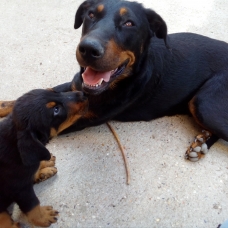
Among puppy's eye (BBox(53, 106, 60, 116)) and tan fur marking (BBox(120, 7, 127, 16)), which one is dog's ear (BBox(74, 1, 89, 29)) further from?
puppy's eye (BBox(53, 106, 60, 116))

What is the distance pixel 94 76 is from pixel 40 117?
664 mm

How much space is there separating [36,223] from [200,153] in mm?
→ 1497

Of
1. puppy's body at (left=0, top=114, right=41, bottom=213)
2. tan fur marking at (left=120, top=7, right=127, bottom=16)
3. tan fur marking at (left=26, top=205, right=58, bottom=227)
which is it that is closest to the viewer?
puppy's body at (left=0, top=114, right=41, bottom=213)

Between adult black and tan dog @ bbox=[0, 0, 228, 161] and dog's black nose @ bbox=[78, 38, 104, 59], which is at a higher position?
dog's black nose @ bbox=[78, 38, 104, 59]

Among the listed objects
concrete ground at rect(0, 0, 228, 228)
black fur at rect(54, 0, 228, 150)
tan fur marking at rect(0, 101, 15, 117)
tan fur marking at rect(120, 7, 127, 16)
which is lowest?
concrete ground at rect(0, 0, 228, 228)

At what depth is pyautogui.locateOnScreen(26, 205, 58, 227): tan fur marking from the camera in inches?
98.3

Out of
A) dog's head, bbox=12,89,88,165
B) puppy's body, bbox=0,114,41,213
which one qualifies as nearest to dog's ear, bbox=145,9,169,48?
dog's head, bbox=12,89,88,165

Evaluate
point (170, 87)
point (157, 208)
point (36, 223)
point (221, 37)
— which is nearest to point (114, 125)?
point (170, 87)

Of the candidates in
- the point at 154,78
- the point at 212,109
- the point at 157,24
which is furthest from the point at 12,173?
the point at 212,109

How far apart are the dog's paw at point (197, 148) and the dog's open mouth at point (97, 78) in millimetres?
952

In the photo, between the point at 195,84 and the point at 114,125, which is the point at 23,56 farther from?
the point at 195,84

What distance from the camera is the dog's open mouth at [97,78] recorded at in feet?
8.86

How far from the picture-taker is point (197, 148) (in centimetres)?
311

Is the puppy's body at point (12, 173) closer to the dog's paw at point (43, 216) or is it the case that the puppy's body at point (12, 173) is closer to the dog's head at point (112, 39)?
the dog's paw at point (43, 216)
